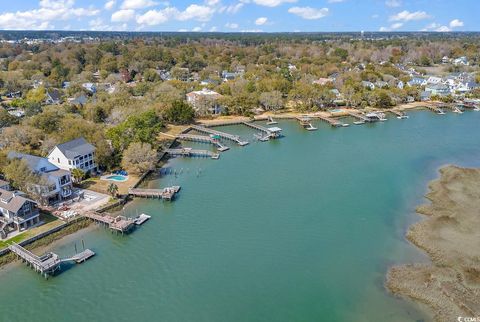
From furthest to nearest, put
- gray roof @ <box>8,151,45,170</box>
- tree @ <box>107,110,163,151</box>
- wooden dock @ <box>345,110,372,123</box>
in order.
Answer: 1. wooden dock @ <box>345,110,372,123</box>
2. tree @ <box>107,110,163,151</box>
3. gray roof @ <box>8,151,45,170</box>

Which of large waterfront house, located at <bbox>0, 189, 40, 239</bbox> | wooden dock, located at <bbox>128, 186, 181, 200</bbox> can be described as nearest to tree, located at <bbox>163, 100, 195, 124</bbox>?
wooden dock, located at <bbox>128, 186, 181, 200</bbox>

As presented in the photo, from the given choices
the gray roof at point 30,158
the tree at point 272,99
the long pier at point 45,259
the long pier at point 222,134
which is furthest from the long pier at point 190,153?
the tree at point 272,99

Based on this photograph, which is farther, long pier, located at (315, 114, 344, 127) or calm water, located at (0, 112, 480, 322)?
long pier, located at (315, 114, 344, 127)

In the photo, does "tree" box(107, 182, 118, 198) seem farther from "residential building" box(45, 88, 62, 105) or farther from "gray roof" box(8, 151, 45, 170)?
"residential building" box(45, 88, 62, 105)

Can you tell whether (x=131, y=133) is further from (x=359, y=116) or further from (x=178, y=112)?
(x=359, y=116)

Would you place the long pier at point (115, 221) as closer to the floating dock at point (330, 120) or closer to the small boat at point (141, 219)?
the small boat at point (141, 219)

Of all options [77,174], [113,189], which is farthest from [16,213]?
[77,174]
